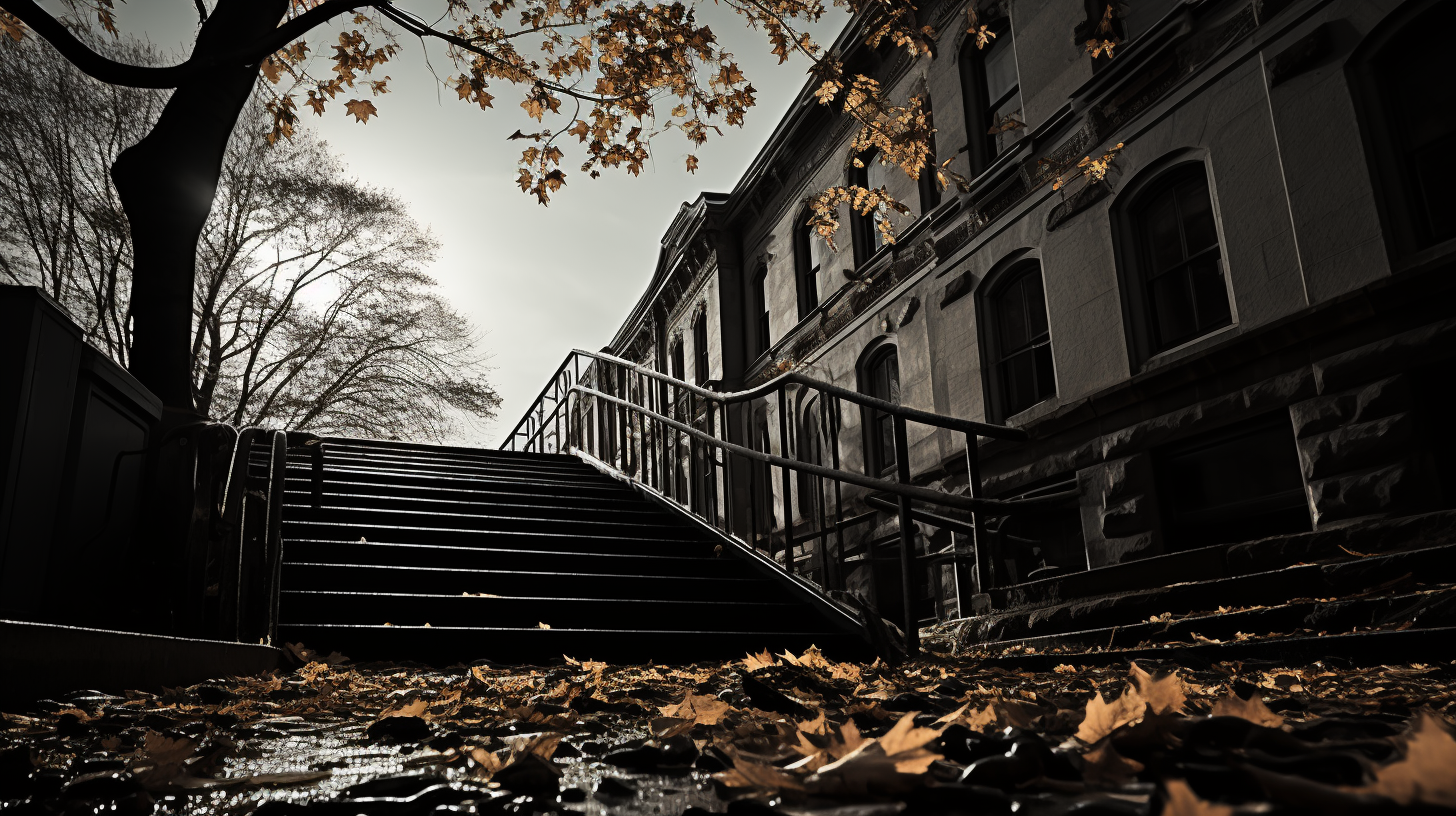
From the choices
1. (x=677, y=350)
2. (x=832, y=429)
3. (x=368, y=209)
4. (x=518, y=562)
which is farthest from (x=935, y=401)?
(x=368, y=209)

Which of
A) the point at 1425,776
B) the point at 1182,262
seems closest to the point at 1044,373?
the point at 1182,262

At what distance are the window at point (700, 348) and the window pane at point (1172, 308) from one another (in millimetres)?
12874

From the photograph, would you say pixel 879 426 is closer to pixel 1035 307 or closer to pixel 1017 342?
pixel 1017 342

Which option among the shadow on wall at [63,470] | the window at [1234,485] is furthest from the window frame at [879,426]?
the shadow on wall at [63,470]

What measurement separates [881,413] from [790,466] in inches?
282

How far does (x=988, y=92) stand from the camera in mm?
11289

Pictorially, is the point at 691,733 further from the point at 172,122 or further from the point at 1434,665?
the point at 172,122

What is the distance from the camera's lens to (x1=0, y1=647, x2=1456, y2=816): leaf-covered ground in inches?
37.0

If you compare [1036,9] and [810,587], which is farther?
[1036,9]

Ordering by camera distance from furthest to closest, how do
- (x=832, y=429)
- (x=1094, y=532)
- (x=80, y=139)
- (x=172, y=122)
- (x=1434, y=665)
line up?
1. (x=80, y=139)
2. (x=1094, y=532)
3. (x=832, y=429)
4. (x=172, y=122)
5. (x=1434, y=665)

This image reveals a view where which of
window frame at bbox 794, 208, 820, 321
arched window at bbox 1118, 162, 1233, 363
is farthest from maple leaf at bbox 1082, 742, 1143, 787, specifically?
window frame at bbox 794, 208, 820, 321

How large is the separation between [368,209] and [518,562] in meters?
17.3

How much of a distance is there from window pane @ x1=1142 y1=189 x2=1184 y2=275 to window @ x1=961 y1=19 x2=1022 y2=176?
2.43 metres

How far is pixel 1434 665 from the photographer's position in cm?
260
